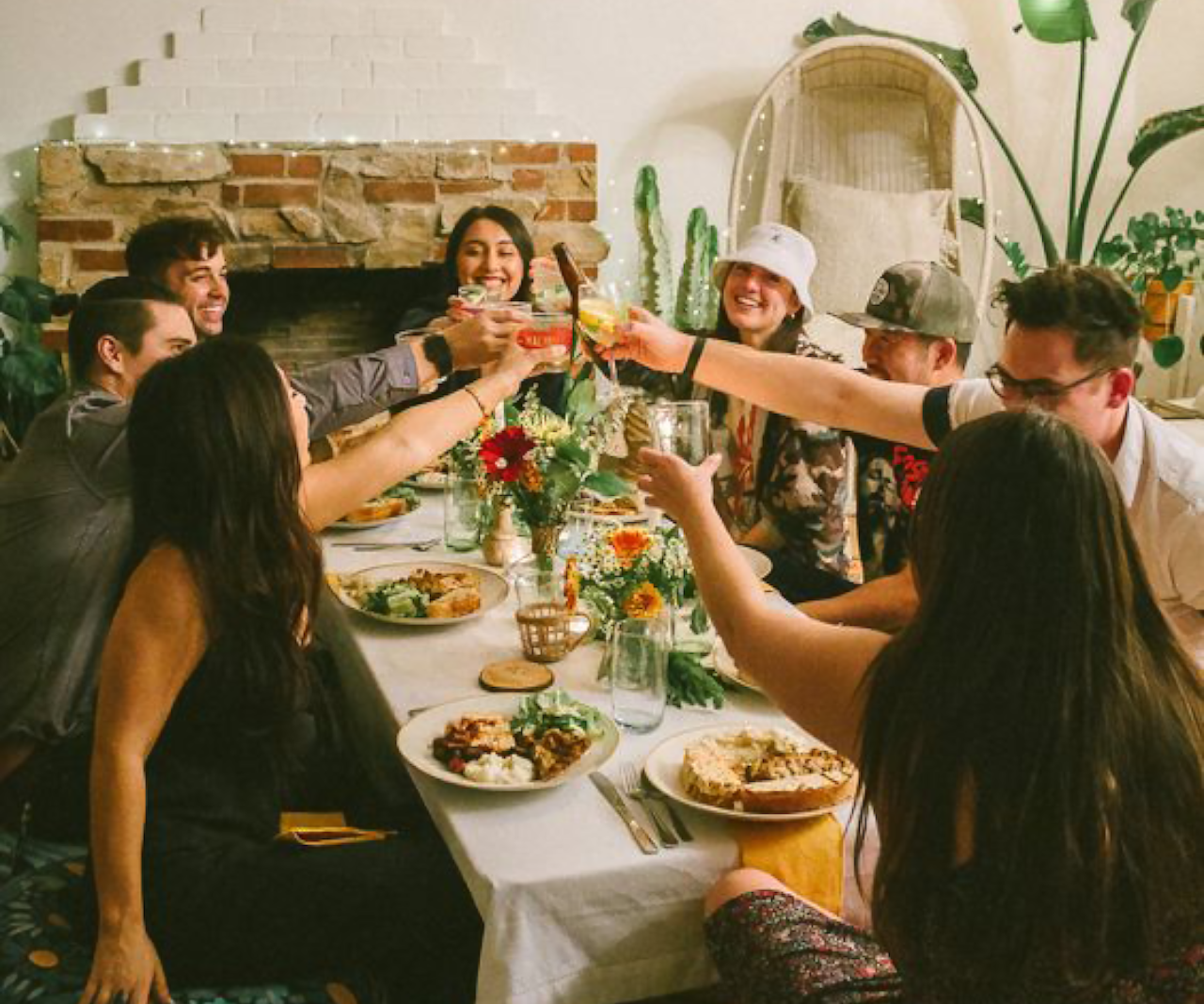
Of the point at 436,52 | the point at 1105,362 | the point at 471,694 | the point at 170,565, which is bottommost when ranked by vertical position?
the point at 471,694

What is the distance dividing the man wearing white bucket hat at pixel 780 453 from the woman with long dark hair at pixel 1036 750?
133 centimetres

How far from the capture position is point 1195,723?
1.09 meters

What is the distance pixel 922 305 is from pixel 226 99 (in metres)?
2.51

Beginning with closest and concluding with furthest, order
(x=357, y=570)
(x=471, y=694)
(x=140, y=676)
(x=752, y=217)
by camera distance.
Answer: (x=140, y=676), (x=471, y=694), (x=357, y=570), (x=752, y=217)

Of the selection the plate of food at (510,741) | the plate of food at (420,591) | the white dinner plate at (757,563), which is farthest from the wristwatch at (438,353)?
the plate of food at (510,741)

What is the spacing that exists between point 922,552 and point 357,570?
129cm

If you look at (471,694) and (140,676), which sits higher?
(140,676)

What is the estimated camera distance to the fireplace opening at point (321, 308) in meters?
4.43

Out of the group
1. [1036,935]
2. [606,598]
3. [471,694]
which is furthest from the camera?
[606,598]

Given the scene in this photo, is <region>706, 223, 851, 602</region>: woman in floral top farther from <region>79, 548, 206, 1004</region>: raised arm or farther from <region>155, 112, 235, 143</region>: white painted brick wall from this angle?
<region>155, 112, 235, 143</region>: white painted brick wall

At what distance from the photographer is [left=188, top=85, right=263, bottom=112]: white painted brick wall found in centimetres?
396

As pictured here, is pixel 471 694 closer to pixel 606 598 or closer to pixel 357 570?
pixel 606 598

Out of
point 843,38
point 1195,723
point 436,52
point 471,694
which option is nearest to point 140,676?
point 471,694

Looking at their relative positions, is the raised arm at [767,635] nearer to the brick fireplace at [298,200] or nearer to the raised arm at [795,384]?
the raised arm at [795,384]
